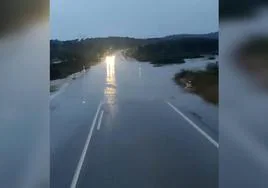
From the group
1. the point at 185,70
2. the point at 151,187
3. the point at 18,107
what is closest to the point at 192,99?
the point at 185,70

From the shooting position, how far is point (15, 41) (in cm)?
265

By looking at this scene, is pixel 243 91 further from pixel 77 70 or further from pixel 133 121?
pixel 77 70

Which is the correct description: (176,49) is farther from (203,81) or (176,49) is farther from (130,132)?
(130,132)

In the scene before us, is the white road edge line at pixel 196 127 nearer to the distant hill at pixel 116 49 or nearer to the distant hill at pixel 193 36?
the distant hill at pixel 116 49

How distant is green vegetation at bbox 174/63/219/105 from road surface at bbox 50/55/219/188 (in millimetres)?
45

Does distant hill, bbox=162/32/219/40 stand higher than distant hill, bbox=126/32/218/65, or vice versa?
distant hill, bbox=162/32/219/40

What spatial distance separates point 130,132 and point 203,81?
56cm

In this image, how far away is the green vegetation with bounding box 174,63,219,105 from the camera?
2.74 metres

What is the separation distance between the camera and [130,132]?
284 centimetres

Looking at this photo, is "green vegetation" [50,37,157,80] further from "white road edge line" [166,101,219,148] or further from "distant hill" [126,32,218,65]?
"white road edge line" [166,101,219,148]

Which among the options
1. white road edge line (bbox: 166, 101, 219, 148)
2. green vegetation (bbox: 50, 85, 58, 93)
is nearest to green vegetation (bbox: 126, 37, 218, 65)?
white road edge line (bbox: 166, 101, 219, 148)

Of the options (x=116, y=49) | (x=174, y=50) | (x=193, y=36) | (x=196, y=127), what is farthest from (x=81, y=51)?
(x=196, y=127)

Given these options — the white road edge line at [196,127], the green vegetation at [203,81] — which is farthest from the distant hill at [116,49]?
the white road edge line at [196,127]

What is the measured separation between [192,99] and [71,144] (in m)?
0.80
